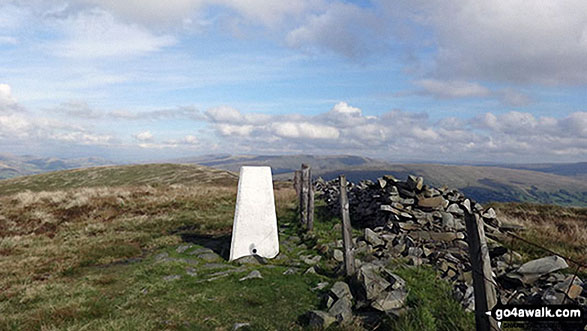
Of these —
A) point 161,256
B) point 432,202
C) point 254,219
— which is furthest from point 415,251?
point 161,256

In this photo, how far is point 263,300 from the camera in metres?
7.82

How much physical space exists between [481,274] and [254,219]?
882 centimetres

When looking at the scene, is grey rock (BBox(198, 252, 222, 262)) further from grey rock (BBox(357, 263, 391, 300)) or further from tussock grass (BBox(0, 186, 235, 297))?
grey rock (BBox(357, 263, 391, 300))

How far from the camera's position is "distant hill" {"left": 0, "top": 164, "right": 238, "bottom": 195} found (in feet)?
270

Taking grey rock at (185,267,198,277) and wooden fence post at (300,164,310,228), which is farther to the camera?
wooden fence post at (300,164,310,228)

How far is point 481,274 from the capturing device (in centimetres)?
468

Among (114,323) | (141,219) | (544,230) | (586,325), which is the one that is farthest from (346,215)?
(141,219)

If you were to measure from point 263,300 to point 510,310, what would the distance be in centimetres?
525

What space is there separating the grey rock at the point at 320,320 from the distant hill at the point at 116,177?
74.6m

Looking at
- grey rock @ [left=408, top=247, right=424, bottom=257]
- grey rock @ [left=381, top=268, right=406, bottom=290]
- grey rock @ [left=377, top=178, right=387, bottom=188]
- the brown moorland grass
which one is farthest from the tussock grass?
grey rock @ [left=408, top=247, right=424, bottom=257]

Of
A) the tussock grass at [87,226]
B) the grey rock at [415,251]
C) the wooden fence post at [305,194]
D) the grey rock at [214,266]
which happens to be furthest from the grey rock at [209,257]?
the grey rock at [415,251]

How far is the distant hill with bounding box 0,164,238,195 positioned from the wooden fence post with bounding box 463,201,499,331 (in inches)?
3021

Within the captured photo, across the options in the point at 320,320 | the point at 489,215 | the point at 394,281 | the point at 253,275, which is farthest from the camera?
the point at 489,215

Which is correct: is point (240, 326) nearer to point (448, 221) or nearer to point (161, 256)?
point (161, 256)
